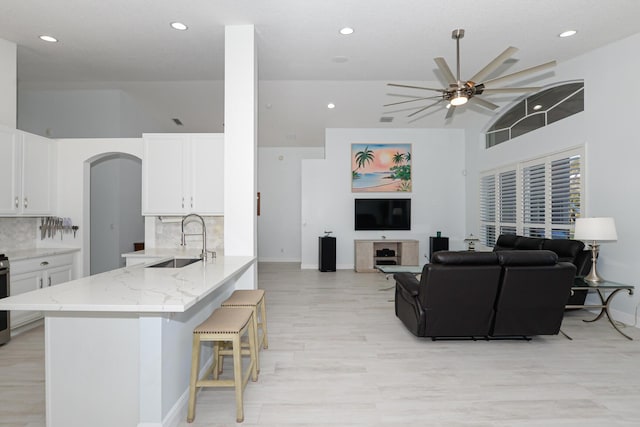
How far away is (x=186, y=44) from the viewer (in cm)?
418

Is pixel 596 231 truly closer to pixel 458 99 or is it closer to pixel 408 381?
pixel 458 99

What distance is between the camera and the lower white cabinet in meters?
3.56

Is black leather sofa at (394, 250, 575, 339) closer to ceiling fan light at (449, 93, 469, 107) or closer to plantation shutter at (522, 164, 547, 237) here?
ceiling fan light at (449, 93, 469, 107)

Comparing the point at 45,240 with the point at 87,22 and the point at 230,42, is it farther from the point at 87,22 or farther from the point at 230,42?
the point at 230,42

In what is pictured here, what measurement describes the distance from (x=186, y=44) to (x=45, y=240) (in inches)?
130

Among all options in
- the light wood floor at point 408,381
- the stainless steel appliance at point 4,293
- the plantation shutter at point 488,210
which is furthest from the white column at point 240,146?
the plantation shutter at point 488,210

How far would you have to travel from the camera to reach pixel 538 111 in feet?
18.5

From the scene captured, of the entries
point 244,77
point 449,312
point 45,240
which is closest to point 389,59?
point 244,77

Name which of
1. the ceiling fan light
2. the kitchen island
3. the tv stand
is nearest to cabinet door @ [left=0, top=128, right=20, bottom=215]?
the kitchen island

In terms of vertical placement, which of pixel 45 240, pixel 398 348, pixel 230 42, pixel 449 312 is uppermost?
pixel 230 42

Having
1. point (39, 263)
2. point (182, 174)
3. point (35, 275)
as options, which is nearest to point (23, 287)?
point (35, 275)

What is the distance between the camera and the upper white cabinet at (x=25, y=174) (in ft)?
12.4

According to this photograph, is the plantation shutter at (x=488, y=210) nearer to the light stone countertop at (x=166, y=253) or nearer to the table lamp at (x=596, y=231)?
the table lamp at (x=596, y=231)

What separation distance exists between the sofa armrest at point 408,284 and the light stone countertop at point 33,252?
14.0 feet
